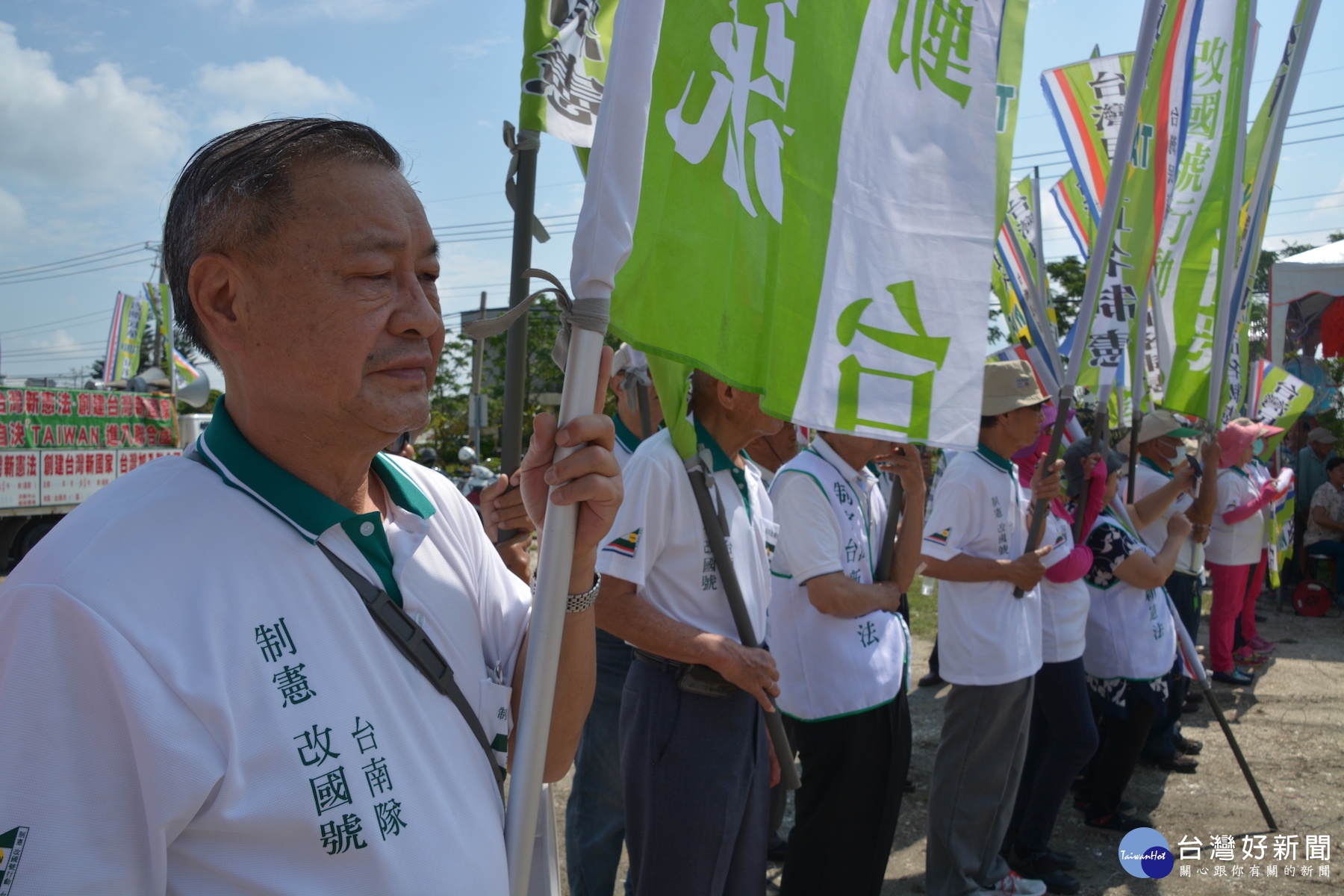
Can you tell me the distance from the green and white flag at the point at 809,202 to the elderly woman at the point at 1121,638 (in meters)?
2.76

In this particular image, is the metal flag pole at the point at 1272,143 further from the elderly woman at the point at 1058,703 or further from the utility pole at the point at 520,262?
the utility pole at the point at 520,262

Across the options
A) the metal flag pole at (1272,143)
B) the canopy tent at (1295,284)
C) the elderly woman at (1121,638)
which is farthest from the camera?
the canopy tent at (1295,284)

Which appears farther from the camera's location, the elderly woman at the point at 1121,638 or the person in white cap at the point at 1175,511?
the person in white cap at the point at 1175,511

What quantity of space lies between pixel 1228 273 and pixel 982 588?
1.98 m

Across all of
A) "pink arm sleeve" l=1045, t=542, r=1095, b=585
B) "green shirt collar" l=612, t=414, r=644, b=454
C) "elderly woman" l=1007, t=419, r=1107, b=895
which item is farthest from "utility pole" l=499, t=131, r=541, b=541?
"pink arm sleeve" l=1045, t=542, r=1095, b=585

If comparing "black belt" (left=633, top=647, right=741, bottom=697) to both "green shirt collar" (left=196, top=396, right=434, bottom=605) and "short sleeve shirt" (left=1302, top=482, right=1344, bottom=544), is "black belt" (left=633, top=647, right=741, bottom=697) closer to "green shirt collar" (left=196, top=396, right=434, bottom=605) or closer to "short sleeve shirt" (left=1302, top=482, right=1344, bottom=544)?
"green shirt collar" (left=196, top=396, right=434, bottom=605)

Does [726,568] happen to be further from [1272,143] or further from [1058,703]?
[1272,143]

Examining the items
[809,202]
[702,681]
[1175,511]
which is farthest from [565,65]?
[1175,511]

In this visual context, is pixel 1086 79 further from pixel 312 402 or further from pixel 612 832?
pixel 312 402

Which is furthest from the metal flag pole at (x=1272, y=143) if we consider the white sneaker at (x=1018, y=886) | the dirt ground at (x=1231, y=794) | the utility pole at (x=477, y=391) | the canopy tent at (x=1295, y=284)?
the canopy tent at (x=1295, y=284)

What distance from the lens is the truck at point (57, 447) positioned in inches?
499

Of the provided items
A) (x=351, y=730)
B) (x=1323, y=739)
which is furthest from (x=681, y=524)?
(x=1323, y=739)

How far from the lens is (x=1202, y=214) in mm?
4168

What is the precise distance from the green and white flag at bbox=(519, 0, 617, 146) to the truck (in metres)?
12.7
